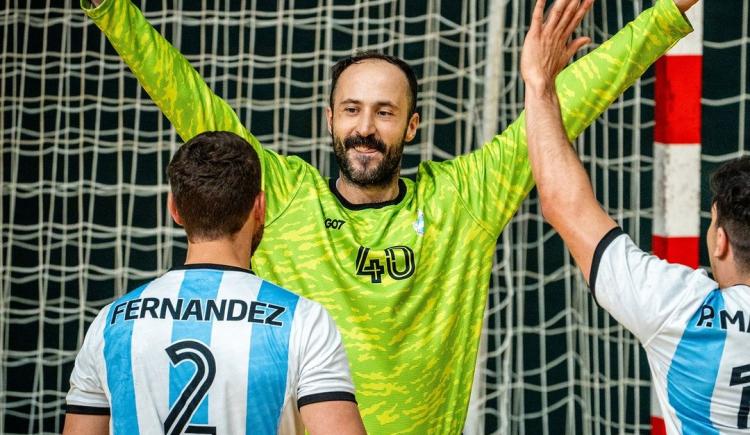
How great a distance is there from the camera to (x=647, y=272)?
2012 millimetres

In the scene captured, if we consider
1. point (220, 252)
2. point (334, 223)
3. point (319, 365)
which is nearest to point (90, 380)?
point (220, 252)

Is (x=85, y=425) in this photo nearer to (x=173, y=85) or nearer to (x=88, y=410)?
(x=88, y=410)

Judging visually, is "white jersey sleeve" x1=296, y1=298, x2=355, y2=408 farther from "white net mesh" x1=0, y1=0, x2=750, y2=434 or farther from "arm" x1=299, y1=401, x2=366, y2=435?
"white net mesh" x1=0, y1=0, x2=750, y2=434

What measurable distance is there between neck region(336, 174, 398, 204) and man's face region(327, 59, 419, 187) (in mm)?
23

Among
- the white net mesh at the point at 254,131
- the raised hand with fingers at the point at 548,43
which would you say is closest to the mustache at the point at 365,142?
the raised hand with fingers at the point at 548,43

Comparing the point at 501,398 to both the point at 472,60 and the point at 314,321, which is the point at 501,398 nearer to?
the point at 472,60

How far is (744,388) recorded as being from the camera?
6.40 ft

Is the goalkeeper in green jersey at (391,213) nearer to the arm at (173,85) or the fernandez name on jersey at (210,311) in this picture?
the arm at (173,85)

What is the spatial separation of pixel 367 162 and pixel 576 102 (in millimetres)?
632

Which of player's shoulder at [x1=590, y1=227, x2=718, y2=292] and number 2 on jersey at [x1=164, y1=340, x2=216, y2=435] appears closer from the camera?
number 2 on jersey at [x1=164, y1=340, x2=216, y2=435]

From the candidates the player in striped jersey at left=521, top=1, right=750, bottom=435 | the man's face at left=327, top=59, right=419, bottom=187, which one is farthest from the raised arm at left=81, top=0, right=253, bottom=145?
the player in striped jersey at left=521, top=1, right=750, bottom=435

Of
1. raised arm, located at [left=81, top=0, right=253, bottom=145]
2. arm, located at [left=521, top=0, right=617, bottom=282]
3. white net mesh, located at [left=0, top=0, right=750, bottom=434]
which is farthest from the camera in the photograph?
white net mesh, located at [left=0, top=0, right=750, bottom=434]

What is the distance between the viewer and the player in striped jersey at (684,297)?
196 cm

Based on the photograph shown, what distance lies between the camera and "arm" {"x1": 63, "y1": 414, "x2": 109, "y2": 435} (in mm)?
2000
